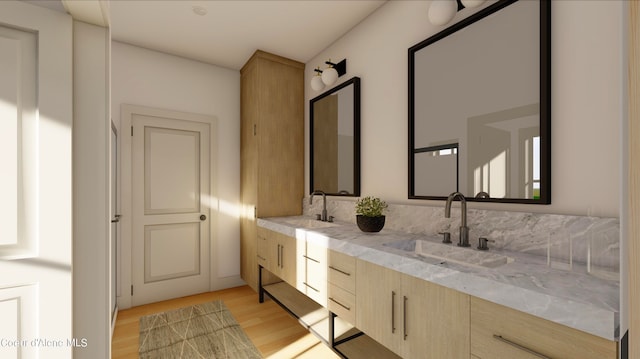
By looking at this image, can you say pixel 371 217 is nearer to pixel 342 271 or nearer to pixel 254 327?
pixel 342 271

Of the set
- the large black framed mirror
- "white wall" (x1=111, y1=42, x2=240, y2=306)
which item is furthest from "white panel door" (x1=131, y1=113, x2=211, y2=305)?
the large black framed mirror

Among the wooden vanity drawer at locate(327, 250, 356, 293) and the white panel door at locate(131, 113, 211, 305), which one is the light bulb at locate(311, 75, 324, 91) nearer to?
the white panel door at locate(131, 113, 211, 305)

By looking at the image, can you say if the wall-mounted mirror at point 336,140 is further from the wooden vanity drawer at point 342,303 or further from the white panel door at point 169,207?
the white panel door at point 169,207

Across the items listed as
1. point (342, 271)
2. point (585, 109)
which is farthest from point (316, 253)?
point (585, 109)

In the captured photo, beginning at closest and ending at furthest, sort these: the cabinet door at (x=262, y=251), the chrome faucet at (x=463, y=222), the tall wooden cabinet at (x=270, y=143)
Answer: the chrome faucet at (x=463, y=222), the cabinet door at (x=262, y=251), the tall wooden cabinet at (x=270, y=143)

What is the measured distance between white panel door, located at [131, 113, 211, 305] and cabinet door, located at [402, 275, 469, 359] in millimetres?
2707

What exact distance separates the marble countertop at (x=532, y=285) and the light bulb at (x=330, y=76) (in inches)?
69.0

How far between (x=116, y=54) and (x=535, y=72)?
11.8 ft

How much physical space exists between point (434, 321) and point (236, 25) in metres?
2.76

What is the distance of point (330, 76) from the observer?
9.02 feet

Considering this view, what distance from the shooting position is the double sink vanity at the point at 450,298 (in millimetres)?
862

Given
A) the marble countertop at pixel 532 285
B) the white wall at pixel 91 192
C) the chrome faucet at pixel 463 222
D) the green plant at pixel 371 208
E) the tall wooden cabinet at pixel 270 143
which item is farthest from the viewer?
the tall wooden cabinet at pixel 270 143

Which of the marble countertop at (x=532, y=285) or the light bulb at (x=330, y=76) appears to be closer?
the marble countertop at (x=532, y=285)

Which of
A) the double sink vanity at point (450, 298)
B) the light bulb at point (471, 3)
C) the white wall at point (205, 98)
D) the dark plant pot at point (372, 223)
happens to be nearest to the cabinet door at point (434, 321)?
the double sink vanity at point (450, 298)
